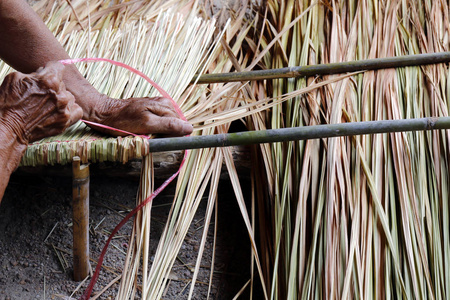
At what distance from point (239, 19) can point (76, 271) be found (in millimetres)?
1017

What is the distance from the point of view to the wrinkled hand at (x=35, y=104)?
1026mm

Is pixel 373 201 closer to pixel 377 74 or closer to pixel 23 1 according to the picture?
pixel 377 74

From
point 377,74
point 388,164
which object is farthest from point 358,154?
point 377,74

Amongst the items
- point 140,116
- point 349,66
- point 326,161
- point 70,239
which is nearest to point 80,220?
point 70,239

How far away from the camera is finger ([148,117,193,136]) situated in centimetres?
118

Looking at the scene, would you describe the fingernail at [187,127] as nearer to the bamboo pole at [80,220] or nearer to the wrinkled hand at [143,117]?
the wrinkled hand at [143,117]

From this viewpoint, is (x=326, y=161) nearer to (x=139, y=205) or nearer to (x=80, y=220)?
(x=139, y=205)

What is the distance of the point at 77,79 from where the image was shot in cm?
131

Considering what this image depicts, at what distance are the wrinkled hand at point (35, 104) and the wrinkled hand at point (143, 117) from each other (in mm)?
157

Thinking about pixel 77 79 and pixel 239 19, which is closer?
pixel 77 79

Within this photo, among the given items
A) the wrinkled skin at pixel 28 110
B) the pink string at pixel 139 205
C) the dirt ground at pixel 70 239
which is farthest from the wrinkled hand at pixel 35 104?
the dirt ground at pixel 70 239

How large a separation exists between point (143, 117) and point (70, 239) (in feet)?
1.83

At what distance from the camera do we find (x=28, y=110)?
3.41 ft

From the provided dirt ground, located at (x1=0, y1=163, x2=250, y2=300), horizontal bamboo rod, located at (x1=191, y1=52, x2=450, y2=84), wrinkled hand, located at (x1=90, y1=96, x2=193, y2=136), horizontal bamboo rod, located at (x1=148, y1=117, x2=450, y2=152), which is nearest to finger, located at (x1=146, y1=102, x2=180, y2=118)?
wrinkled hand, located at (x1=90, y1=96, x2=193, y2=136)
